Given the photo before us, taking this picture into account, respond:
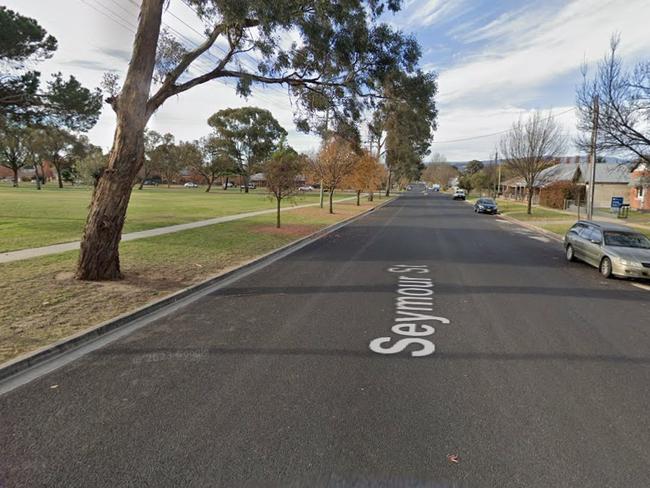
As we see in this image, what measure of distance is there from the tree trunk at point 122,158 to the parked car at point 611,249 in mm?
11074

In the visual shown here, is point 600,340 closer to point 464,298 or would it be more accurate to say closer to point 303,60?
point 464,298

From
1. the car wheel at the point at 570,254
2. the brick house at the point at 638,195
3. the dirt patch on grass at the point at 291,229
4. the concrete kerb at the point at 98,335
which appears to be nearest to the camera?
the concrete kerb at the point at 98,335

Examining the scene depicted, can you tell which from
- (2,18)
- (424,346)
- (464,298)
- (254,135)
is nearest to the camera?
(424,346)

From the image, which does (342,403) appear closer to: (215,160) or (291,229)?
(291,229)

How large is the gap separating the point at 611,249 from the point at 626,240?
3.16ft

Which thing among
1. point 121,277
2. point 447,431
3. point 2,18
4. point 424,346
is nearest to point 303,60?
point 121,277

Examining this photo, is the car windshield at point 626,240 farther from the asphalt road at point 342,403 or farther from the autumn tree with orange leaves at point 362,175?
the autumn tree with orange leaves at point 362,175

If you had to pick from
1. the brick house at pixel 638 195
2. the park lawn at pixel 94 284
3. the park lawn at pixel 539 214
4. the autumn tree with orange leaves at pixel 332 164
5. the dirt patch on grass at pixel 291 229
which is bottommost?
the park lawn at pixel 94 284

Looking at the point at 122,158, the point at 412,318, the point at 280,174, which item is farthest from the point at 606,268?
the point at 280,174

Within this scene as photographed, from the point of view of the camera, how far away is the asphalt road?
297 cm

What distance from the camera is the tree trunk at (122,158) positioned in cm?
812

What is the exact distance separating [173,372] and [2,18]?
19800 millimetres

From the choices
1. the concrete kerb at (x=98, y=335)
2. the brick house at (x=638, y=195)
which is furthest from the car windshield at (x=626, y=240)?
the brick house at (x=638, y=195)

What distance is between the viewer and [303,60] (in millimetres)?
11305
